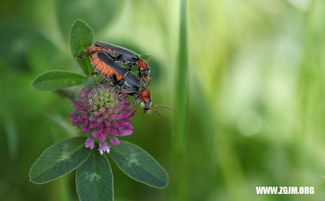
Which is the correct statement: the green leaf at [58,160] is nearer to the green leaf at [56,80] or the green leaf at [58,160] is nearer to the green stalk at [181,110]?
the green leaf at [56,80]

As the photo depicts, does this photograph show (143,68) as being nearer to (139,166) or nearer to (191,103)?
(139,166)

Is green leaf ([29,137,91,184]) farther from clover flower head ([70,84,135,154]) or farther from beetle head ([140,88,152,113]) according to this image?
beetle head ([140,88,152,113])

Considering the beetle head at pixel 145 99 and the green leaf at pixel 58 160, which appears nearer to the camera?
A: the green leaf at pixel 58 160

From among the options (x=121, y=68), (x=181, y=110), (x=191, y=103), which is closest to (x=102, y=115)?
(x=121, y=68)

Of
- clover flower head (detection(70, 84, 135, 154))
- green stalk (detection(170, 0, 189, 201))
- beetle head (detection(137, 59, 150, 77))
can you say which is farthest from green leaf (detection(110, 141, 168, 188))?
green stalk (detection(170, 0, 189, 201))

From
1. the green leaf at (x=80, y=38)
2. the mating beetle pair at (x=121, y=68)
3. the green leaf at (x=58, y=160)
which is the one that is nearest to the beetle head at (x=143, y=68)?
the mating beetle pair at (x=121, y=68)

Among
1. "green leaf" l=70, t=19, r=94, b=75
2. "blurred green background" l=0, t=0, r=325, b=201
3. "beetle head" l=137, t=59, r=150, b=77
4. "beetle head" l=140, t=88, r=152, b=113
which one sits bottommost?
"blurred green background" l=0, t=0, r=325, b=201
